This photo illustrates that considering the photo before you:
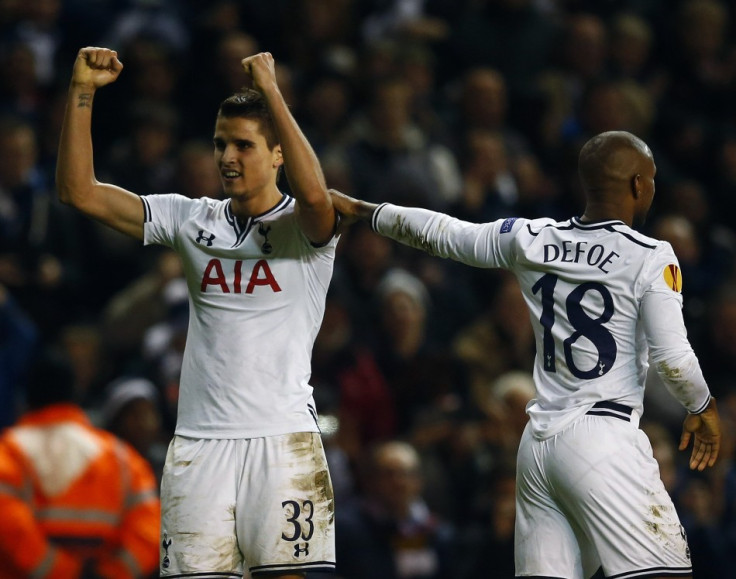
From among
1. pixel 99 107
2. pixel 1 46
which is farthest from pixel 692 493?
pixel 1 46

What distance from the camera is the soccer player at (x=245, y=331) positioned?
5375 millimetres

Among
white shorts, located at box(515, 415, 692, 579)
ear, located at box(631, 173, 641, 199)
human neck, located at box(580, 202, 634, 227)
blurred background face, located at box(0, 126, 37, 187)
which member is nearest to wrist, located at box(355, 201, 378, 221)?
human neck, located at box(580, 202, 634, 227)

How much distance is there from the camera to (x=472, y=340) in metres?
10.4

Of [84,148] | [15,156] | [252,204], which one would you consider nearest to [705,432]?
[252,204]

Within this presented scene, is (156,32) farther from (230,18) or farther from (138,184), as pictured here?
(138,184)

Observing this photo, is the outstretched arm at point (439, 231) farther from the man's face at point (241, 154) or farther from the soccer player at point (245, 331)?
the man's face at point (241, 154)

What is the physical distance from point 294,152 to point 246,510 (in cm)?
141

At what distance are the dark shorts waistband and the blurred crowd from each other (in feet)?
11.8

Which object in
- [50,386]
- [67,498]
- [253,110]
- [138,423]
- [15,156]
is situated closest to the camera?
[253,110]

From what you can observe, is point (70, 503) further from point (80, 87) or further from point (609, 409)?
point (609, 409)

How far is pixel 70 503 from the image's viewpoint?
6.95 meters

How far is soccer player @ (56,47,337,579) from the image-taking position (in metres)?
5.38

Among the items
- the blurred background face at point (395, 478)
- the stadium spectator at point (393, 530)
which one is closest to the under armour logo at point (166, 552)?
the stadium spectator at point (393, 530)

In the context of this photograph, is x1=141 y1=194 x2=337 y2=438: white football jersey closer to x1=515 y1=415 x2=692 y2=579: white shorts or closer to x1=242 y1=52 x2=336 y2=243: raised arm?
x1=242 y1=52 x2=336 y2=243: raised arm
